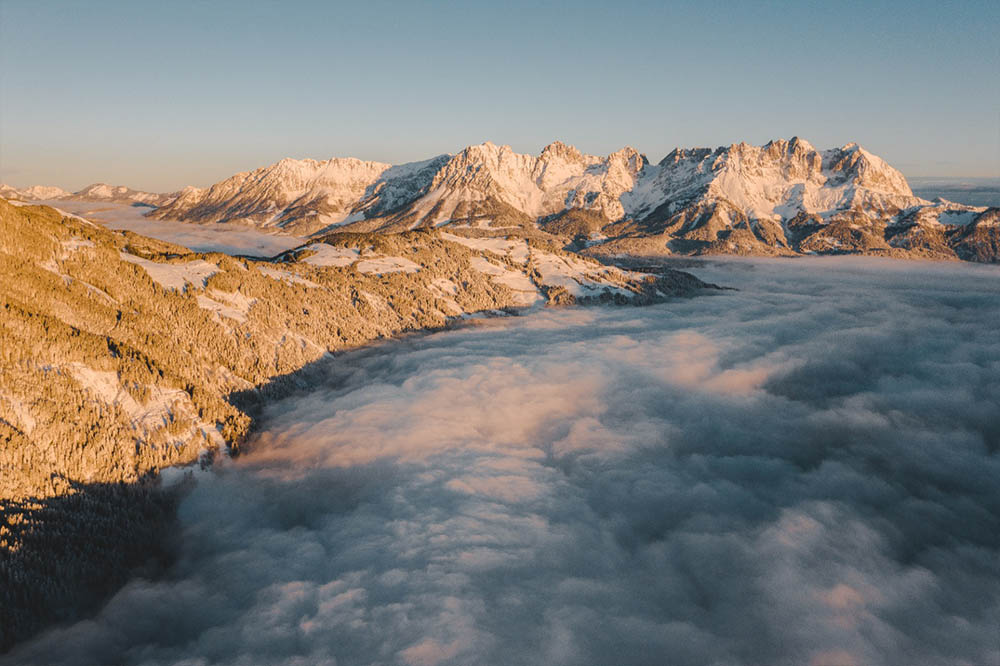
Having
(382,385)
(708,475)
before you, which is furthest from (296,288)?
(708,475)

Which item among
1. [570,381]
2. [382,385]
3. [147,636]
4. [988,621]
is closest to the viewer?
[147,636]

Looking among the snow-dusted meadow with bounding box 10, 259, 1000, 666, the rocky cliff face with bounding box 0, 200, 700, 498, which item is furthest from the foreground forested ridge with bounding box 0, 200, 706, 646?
the snow-dusted meadow with bounding box 10, 259, 1000, 666

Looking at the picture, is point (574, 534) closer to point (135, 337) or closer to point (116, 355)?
point (116, 355)

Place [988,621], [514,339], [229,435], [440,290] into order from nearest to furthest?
[988,621] < [229,435] < [514,339] < [440,290]

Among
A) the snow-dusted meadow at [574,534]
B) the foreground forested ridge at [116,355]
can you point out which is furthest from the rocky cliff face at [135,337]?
the snow-dusted meadow at [574,534]

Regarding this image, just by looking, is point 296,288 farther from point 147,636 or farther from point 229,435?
point 147,636

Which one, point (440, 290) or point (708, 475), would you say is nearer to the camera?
point (708, 475)

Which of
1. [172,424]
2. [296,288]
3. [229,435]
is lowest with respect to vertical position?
[229,435]
